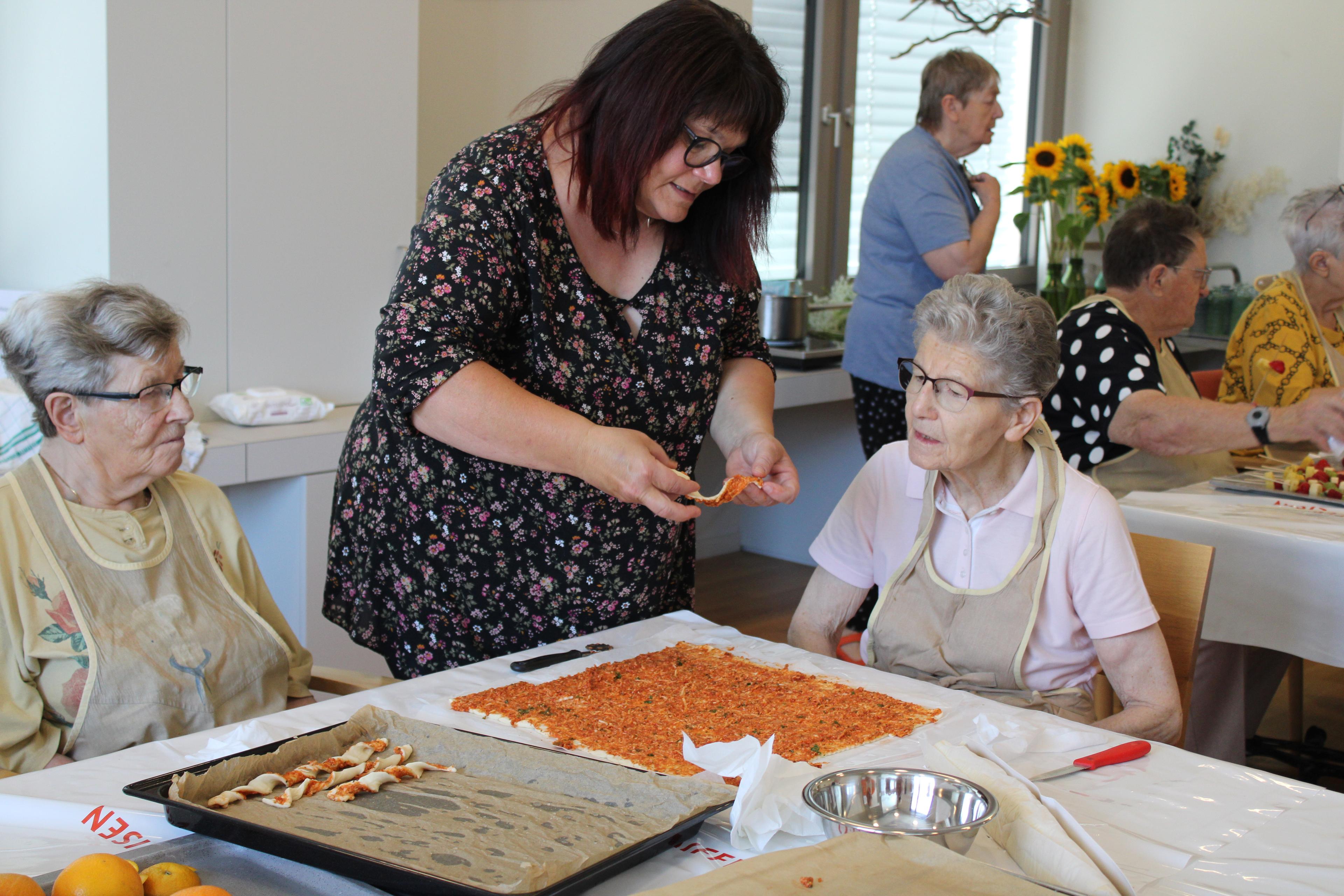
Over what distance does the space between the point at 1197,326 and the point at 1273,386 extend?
91.9 inches

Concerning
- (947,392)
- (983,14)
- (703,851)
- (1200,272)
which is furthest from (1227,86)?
(703,851)

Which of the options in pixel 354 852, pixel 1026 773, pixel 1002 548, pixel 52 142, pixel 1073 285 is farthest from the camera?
pixel 1073 285

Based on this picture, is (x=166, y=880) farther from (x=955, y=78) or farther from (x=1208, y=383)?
(x=1208, y=383)

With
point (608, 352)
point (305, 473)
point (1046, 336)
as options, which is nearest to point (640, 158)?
point (608, 352)

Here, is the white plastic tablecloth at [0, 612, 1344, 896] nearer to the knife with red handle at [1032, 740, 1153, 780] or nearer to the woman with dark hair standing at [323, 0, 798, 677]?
the knife with red handle at [1032, 740, 1153, 780]

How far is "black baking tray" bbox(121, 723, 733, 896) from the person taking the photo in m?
0.91

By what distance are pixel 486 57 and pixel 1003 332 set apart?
242 cm

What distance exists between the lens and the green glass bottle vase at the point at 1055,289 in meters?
5.17

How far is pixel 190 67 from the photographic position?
2746 mm

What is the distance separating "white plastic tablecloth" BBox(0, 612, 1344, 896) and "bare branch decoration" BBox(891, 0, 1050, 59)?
340cm

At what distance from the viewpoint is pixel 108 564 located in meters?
1.72

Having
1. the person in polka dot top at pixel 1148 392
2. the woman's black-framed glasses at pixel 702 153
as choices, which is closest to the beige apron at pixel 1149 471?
the person in polka dot top at pixel 1148 392

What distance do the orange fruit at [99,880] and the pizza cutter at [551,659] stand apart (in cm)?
72

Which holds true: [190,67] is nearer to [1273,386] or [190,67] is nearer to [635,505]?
[635,505]
